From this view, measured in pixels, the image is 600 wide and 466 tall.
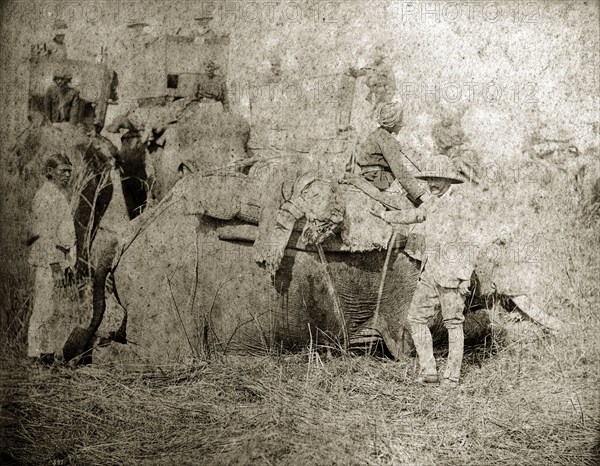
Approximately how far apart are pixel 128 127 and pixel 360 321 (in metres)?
1.75

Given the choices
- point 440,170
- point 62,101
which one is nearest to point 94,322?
point 62,101

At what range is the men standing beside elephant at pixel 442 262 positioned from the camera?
506cm

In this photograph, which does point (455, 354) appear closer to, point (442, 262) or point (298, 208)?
point (442, 262)

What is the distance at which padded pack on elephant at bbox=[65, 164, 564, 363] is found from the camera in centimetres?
507

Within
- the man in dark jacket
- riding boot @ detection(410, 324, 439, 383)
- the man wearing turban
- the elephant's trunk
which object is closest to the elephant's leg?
riding boot @ detection(410, 324, 439, 383)

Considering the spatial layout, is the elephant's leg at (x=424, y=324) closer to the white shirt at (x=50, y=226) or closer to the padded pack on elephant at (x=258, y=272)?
the padded pack on elephant at (x=258, y=272)

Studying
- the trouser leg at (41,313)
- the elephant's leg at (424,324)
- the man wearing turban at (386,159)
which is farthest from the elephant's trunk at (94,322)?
the elephant's leg at (424,324)

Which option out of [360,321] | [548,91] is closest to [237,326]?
[360,321]

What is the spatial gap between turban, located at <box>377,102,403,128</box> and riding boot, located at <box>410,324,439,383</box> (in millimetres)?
1158

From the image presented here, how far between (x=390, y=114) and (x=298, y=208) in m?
0.76

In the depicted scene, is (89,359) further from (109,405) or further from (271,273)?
(271,273)

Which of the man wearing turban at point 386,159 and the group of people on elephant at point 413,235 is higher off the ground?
the man wearing turban at point 386,159

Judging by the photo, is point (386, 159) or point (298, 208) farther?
point (386, 159)

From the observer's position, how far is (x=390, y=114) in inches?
205
